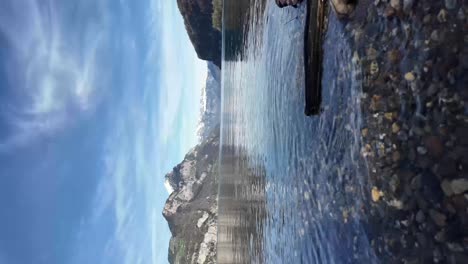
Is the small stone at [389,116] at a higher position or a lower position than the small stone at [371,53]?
lower

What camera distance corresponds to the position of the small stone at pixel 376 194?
400 cm

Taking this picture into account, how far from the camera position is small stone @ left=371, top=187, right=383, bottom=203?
4.00 meters

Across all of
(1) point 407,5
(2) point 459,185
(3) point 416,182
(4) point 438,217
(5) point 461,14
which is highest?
(1) point 407,5

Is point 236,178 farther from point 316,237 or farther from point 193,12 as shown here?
point 193,12

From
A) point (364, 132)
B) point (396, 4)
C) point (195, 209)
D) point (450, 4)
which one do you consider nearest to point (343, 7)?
point (396, 4)

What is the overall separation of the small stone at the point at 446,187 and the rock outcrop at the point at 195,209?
2806 centimetres

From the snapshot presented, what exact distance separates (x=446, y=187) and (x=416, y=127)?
652 mm

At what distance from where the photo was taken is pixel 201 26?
101 feet

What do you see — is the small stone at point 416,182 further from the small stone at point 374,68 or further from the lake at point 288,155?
the small stone at point 374,68

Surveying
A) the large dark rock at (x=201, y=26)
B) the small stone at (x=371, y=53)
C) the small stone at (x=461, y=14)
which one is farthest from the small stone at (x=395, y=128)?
the large dark rock at (x=201, y=26)

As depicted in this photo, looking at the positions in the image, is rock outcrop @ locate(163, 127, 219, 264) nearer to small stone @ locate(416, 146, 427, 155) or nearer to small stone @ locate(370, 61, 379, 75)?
small stone @ locate(370, 61, 379, 75)

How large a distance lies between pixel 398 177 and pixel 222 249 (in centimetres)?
1479

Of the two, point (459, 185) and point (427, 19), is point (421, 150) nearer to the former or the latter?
point (459, 185)

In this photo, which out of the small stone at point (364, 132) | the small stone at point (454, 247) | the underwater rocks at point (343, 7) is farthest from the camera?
the underwater rocks at point (343, 7)
